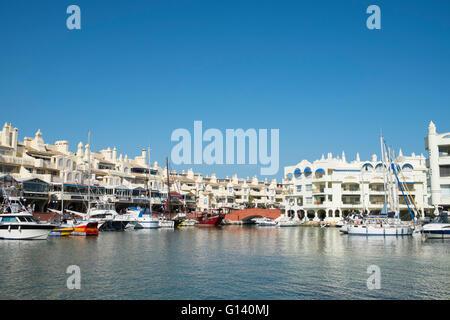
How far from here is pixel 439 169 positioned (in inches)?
2285

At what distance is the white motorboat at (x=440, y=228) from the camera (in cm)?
5194

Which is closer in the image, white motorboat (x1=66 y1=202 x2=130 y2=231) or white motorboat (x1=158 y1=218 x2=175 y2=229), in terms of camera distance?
→ white motorboat (x1=66 y1=202 x2=130 y2=231)

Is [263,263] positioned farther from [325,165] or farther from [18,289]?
[325,165]

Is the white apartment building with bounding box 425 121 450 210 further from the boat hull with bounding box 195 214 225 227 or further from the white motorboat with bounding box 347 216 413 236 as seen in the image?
the boat hull with bounding box 195 214 225 227

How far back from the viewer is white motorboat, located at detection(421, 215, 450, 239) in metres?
51.9

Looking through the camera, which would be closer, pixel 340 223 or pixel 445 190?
pixel 445 190

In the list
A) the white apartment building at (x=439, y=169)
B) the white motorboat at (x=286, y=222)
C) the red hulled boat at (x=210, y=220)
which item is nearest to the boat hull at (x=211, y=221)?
the red hulled boat at (x=210, y=220)

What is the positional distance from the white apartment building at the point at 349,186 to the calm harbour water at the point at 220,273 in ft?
200

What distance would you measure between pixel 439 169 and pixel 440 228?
31.5 feet

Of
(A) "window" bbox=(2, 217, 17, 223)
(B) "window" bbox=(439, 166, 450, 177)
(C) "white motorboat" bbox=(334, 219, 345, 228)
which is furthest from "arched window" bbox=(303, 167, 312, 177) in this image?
(A) "window" bbox=(2, 217, 17, 223)

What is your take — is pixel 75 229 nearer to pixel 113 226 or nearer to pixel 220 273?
pixel 113 226

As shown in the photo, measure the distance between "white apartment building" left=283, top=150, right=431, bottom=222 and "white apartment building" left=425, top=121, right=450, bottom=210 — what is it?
38.5 m

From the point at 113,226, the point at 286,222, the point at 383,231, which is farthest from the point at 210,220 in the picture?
the point at 383,231

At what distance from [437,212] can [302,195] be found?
170 feet
